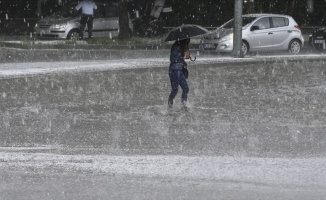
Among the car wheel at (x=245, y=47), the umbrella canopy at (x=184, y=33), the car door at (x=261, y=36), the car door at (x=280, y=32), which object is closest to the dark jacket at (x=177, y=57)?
the umbrella canopy at (x=184, y=33)

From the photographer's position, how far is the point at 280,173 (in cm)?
953

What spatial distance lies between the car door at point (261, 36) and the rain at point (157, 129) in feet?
9.51

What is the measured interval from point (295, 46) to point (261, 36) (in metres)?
1.68

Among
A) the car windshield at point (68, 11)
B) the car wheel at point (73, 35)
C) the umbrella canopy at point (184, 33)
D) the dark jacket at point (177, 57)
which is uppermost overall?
the umbrella canopy at point (184, 33)

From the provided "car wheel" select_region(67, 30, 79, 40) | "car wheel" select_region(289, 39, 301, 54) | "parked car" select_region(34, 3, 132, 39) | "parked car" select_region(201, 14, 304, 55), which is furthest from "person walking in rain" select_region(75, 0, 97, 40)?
"car wheel" select_region(289, 39, 301, 54)

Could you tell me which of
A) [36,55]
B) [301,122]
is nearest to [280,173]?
[301,122]

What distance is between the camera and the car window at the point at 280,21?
99.7 ft

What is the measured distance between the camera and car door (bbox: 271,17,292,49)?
29969mm

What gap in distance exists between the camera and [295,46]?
100ft

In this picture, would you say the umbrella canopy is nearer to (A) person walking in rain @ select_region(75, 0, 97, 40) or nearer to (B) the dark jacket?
(B) the dark jacket

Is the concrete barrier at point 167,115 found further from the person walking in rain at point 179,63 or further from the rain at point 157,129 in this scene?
the person walking in rain at point 179,63

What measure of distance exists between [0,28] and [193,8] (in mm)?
9051

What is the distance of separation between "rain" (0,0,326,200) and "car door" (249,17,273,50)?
2.90m

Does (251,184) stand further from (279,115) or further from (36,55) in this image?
(36,55)
